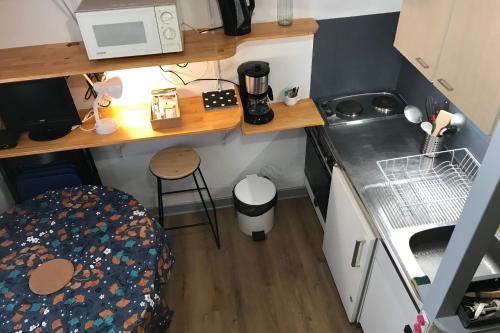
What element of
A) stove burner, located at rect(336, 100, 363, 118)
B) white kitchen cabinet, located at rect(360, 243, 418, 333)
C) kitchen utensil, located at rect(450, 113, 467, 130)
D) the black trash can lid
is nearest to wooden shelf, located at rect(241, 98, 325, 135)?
stove burner, located at rect(336, 100, 363, 118)

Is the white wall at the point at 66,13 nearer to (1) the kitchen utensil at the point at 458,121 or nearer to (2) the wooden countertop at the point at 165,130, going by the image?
(2) the wooden countertop at the point at 165,130

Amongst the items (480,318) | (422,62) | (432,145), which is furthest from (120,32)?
(480,318)

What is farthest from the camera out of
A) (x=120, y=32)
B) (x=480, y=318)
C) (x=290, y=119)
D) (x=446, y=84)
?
(x=290, y=119)

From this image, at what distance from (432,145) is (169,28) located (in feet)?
5.04

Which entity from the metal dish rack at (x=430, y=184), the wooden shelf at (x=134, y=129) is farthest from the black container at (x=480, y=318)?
the wooden shelf at (x=134, y=129)

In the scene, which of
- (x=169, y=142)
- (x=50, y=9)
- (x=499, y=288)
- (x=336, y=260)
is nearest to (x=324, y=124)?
(x=336, y=260)

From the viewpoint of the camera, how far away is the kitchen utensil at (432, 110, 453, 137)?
2129 mm

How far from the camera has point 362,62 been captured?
2.73m

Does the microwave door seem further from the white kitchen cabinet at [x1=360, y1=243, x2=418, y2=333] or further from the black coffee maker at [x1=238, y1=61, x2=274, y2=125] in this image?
the white kitchen cabinet at [x1=360, y1=243, x2=418, y2=333]

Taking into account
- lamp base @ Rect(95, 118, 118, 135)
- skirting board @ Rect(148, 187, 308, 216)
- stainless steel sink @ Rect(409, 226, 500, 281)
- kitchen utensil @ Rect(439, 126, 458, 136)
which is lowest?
skirting board @ Rect(148, 187, 308, 216)

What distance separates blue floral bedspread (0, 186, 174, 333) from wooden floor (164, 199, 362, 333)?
1.55 feet

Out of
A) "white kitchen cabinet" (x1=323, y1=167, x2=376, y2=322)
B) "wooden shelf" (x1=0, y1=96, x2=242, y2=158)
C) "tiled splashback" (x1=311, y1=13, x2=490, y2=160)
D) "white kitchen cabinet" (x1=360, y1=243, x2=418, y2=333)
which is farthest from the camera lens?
"tiled splashback" (x1=311, y1=13, x2=490, y2=160)

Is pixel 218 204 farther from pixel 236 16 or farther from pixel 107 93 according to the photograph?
pixel 236 16

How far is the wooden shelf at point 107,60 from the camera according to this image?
85.0 inches
